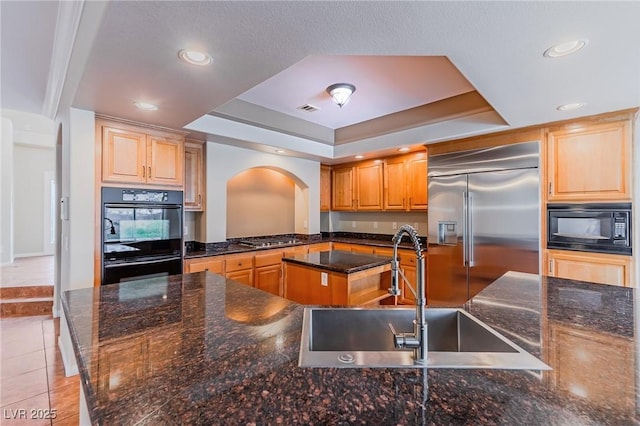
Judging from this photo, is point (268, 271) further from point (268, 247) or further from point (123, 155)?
point (123, 155)

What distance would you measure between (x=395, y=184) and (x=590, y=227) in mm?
2372

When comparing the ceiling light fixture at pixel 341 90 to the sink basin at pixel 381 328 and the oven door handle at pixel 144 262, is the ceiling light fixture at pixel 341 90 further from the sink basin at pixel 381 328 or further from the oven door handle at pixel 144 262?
the oven door handle at pixel 144 262

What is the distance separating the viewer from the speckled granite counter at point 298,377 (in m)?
0.70

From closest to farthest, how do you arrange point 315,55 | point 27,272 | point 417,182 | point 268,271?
1. point 315,55
2. point 268,271
3. point 417,182
4. point 27,272

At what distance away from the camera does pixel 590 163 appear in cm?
288

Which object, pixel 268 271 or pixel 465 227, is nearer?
pixel 465 227

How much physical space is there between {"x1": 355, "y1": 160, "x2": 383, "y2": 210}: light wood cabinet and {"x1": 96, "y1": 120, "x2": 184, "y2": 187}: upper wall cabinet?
288cm

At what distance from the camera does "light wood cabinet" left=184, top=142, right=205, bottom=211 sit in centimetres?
376

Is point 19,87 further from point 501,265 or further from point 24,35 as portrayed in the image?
point 501,265

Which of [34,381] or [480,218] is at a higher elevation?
[480,218]

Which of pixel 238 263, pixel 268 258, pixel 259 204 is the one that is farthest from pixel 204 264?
pixel 259 204

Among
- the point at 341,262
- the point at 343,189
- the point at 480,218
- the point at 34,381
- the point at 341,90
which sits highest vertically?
the point at 341,90

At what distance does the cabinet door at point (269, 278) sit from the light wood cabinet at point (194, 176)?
117cm

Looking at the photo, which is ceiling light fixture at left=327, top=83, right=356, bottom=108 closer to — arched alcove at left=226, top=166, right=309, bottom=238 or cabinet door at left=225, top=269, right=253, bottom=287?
arched alcove at left=226, top=166, right=309, bottom=238
